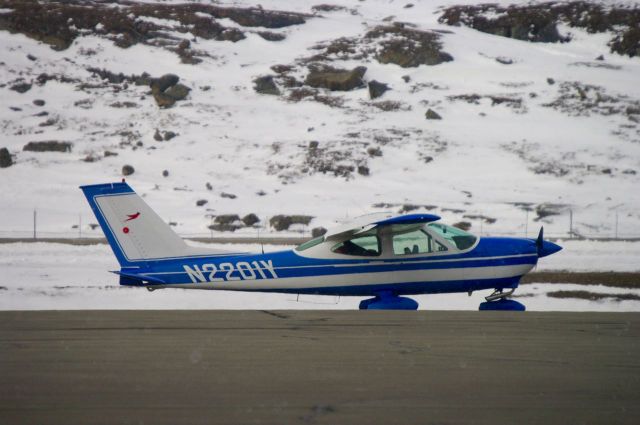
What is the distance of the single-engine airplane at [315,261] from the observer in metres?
13.5

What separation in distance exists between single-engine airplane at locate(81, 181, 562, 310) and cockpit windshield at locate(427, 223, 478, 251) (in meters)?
0.02

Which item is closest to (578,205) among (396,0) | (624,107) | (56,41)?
(624,107)

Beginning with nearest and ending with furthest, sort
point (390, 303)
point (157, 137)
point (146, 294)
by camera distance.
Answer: point (390, 303) < point (146, 294) < point (157, 137)

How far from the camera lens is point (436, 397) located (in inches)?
168

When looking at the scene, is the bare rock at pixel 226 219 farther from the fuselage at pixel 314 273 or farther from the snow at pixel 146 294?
the fuselage at pixel 314 273

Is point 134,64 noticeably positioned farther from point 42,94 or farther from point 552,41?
point 552,41

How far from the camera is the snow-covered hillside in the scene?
5578cm

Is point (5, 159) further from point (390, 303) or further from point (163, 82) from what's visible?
point (390, 303)

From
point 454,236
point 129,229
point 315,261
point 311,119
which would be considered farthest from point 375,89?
point 129,229

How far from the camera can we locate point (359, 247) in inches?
539

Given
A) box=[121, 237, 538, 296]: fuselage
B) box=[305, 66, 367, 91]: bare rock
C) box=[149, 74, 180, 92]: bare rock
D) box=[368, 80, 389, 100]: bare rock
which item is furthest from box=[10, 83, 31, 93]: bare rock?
box=[121, 237, 538, 296]: fuselage

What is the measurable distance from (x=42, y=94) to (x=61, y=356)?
79.1 meters

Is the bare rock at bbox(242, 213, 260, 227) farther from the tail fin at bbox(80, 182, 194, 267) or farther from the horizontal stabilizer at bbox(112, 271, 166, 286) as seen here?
the horizontal stabilizer at bbox(112, 271, 166, 286)

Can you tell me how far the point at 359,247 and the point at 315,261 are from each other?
0.76m
